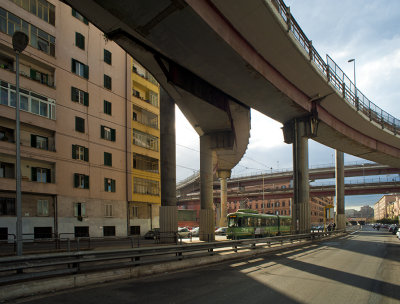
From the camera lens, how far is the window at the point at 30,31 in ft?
89.2

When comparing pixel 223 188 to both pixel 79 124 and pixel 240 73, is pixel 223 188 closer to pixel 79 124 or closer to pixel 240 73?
pixel 79 124

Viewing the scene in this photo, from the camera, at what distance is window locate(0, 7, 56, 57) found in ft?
89.2

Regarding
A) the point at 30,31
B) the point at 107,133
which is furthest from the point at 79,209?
the point at 30,31

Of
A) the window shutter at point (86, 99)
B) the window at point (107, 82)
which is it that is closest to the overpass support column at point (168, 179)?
the window shutter at point (86, 99)

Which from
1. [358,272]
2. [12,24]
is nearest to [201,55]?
[358,272]

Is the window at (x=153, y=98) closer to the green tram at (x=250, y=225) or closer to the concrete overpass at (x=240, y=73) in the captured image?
the concrete overpass at (x=240, y=73)

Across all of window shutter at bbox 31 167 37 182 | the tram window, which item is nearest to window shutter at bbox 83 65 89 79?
window shutter at bbox 31 167 37 182

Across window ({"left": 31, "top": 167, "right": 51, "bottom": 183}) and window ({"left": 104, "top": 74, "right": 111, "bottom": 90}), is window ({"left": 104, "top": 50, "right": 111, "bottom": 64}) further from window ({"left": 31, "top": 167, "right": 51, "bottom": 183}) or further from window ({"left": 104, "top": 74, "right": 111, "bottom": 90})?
window ({"left": 31, "top": 167, "right": 51, "bottom": 183})

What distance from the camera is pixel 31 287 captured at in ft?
25.2

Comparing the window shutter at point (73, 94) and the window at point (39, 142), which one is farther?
the window shutter at point (73, 94)

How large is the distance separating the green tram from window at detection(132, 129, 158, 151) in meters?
14.3

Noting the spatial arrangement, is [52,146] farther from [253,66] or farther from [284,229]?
[284,229]

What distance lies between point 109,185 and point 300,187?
2044 centimetres

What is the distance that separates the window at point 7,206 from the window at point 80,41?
55.3 ft
